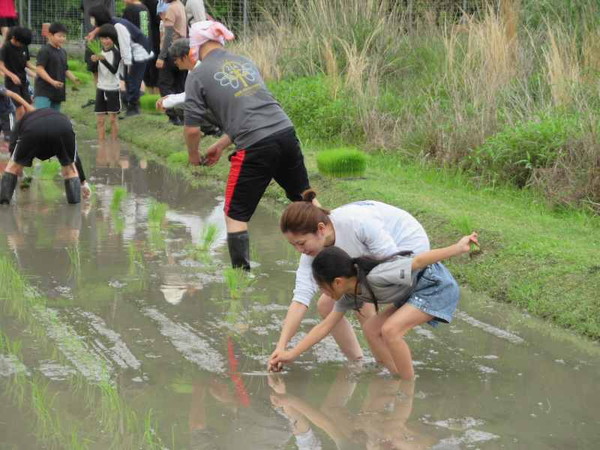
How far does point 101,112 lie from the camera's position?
15242mm

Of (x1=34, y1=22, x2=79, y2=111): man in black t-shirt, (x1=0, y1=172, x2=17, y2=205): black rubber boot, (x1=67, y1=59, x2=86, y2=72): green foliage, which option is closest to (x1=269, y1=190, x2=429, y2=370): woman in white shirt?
(x1=0, y1=172, x2=17, y2=205): black rubber boot

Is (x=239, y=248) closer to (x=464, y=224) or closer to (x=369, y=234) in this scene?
(x=464, y=224)

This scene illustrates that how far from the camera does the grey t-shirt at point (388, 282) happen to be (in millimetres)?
5711

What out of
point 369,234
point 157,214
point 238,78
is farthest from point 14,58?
point 369,234

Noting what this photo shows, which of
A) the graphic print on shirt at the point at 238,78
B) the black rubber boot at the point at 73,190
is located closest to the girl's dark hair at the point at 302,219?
the graphic print on shirt at the point at 238,78

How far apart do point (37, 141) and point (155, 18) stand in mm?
8337

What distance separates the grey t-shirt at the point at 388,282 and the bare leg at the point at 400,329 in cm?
9

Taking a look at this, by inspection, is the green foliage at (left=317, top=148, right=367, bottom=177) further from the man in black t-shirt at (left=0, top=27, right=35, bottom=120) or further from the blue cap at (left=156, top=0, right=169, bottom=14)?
the blue cap at (left=156, top=0, right=169, bottom=14)

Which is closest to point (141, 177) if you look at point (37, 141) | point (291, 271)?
point (37, 141)

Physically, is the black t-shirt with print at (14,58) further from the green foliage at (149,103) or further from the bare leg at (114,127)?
the green foliage at (149,103)

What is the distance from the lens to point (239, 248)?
8125 millimetres

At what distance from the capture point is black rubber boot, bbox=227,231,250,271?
26.5 ft

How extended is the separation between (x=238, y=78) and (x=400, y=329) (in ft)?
9.02

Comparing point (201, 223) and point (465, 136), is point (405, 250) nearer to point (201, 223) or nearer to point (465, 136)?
point (201, 223)
